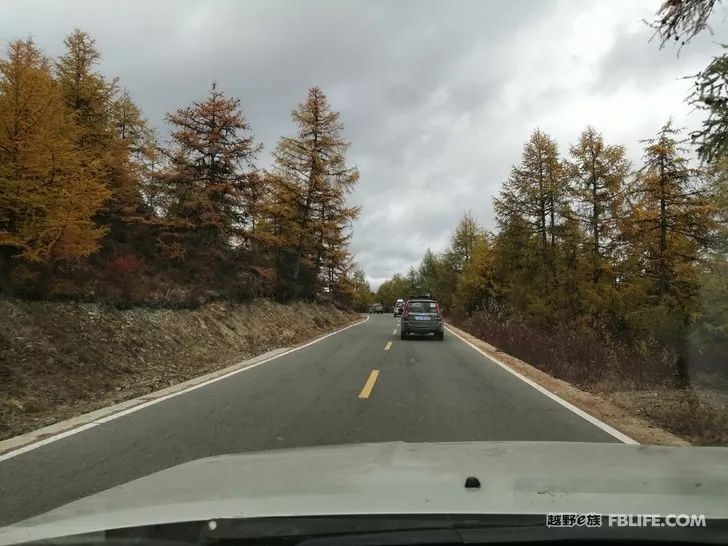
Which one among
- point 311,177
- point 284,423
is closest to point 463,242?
point 311,177

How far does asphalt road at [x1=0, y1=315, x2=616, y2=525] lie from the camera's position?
6.11 meters

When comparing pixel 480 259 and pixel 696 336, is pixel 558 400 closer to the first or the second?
pixel 696 336

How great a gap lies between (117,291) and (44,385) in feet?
24.6

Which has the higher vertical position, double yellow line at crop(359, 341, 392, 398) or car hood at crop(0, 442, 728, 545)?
car hood at crop(0, 442, 728, 545)

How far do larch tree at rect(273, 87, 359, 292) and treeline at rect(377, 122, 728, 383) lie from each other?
10.4 meters

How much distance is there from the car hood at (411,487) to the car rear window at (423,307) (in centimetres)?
2284

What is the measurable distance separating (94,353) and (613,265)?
20381 millimetres

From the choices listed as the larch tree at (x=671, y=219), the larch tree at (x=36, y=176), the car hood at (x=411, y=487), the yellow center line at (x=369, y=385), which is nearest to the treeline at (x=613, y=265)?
the larch tree at (x=671, y=219)

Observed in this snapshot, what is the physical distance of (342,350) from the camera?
68.6 feet

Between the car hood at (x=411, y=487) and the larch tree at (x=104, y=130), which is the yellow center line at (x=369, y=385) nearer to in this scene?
the car hood at (x=411, y=487)

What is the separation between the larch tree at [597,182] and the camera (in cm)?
2770

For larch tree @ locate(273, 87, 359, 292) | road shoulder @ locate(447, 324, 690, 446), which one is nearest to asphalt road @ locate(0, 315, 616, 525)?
road shoulder @ locate(447, 324, 690, 446)

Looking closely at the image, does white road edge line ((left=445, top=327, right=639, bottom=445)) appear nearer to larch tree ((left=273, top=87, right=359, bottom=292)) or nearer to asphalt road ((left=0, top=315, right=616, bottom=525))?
asphalt road ((left=0, top=315, right=616, bottom=525))

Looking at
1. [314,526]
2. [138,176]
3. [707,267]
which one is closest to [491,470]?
[314,526]
